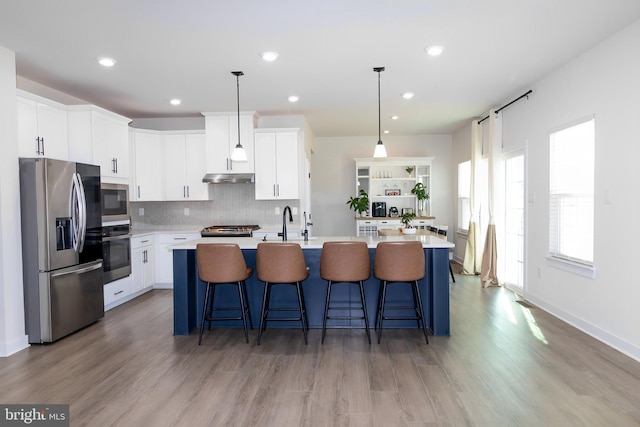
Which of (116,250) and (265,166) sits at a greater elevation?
(265,166)

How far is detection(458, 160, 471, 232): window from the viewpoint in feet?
24.3

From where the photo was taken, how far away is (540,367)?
9.53 feet

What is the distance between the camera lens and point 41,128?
12.7ft

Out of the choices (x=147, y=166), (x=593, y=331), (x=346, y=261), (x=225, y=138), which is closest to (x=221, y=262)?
(x=346, y=261)

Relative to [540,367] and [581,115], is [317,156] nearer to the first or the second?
[581,115]

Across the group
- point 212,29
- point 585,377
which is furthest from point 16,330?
point 585,377

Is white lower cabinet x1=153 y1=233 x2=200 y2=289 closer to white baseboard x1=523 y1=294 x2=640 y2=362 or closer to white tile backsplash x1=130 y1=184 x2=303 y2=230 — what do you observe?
white tile backsplash x1=130 y1=184 x2=303 y2=230

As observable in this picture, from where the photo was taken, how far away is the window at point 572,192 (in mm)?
3701

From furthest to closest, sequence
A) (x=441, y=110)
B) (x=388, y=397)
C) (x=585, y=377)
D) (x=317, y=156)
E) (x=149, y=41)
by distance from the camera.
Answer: (x=317, y=156)
(x=441, y=110)
(x=149, y=41)
(x=585, y=377)
(x=388, y=397)

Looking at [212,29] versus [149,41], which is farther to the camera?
[149,41]

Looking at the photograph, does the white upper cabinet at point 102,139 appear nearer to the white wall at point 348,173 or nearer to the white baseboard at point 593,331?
the white wall at point 348,173

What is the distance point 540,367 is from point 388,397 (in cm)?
132

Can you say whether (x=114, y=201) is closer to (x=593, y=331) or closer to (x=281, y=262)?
(x=281, y=262)

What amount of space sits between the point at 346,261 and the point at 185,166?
3.66 metres
